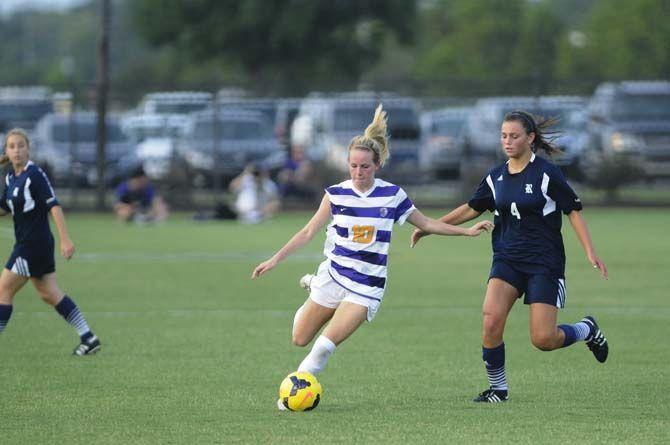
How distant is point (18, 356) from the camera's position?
10.4m

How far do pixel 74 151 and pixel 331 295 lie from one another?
23.9 metres

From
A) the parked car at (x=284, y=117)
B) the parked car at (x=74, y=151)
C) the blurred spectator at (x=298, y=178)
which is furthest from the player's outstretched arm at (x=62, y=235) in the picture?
the parked car at (x=284, y=117)

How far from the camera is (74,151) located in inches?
1234

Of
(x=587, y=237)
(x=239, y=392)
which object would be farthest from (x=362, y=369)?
(x=587, y=237)

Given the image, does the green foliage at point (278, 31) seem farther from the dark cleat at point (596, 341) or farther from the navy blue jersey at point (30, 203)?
the dark cleat at point (596, 341)

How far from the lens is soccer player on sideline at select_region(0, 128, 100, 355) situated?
33.3 ft

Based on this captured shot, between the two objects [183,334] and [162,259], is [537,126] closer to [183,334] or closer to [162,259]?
[183,334]

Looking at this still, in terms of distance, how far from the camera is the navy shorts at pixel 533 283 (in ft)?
27.2

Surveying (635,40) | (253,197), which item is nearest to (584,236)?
(253,197)

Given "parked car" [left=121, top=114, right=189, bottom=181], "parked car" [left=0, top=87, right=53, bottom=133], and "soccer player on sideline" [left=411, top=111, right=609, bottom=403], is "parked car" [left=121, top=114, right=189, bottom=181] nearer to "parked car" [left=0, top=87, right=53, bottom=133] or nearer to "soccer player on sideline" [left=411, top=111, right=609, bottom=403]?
"parked car" [left=0, top=87, right=53, bottom=133]

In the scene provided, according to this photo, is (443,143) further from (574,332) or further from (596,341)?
(574,332)

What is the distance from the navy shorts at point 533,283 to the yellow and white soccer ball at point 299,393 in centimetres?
136

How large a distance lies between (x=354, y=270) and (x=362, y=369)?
5.64ft

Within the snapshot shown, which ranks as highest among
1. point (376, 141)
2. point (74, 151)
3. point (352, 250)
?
point (376, 141)
